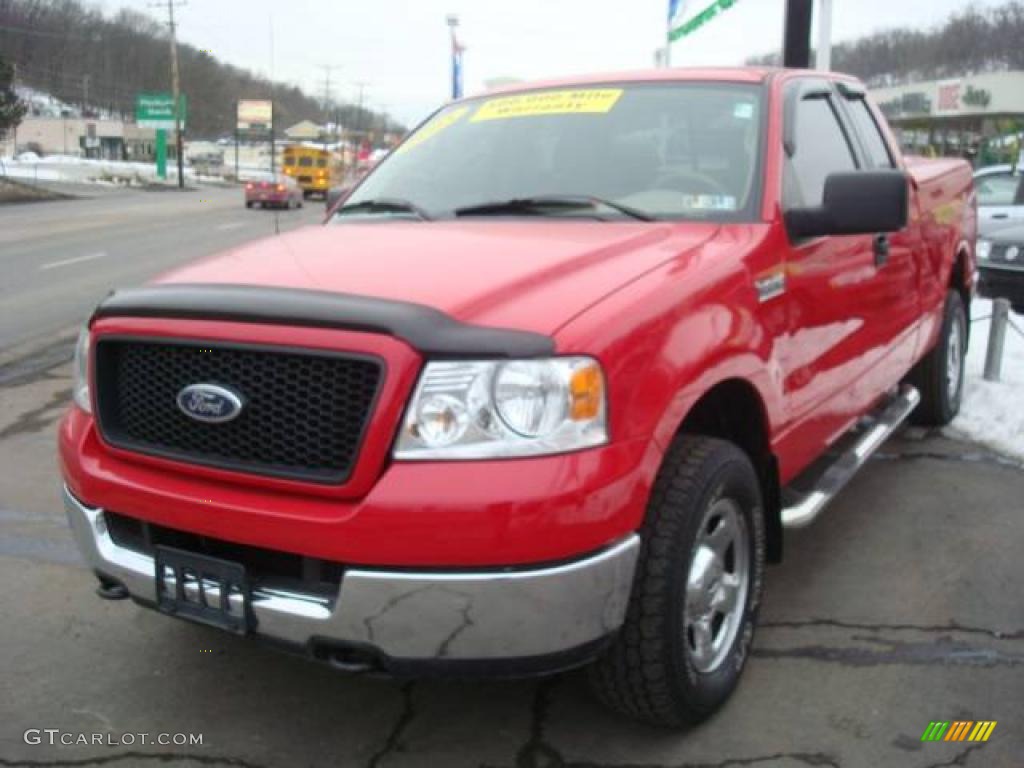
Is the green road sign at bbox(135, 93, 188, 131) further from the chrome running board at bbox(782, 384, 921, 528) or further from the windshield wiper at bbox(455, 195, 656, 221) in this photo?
the windshield wiper at bbox(455, 195, 656, 221)

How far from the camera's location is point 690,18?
14023 mm

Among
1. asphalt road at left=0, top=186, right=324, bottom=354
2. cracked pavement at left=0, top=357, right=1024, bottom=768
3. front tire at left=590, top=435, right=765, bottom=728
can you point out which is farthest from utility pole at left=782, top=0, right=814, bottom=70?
front tire at left=590, top=435, right=765, bottom=728

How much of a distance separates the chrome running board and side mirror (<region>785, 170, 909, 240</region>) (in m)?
0.96

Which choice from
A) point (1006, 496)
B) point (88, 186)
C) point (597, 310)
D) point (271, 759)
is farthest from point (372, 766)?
point (88, 186)

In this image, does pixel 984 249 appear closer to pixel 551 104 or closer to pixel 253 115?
pixel 551 104

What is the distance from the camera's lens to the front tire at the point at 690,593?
2568 mm

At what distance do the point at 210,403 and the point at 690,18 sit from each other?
42.6ft

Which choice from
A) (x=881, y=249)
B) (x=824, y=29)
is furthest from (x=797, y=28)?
(x=881, y=249)

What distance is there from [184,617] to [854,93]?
388 centimetres

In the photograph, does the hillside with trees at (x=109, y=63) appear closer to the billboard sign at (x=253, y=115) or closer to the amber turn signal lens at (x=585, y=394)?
the billboard sign at (x=253, y=115)

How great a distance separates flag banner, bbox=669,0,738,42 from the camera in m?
13.1

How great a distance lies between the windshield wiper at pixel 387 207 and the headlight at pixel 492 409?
A: 145 centimetres

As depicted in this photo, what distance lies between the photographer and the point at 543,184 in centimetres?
366

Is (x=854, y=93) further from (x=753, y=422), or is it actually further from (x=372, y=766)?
(x=372, y=766)
